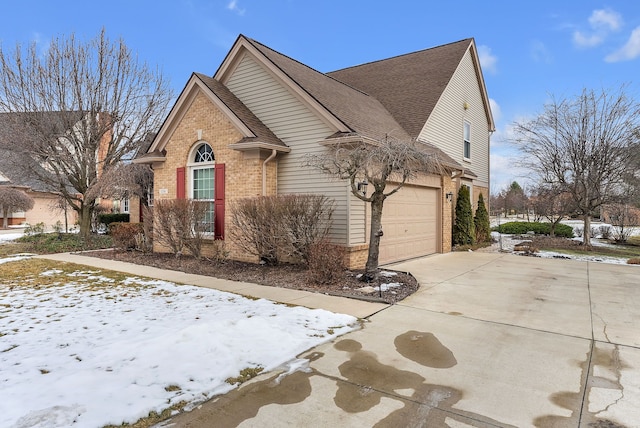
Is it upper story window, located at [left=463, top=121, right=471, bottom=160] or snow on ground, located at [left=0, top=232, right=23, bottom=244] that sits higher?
upper story window, located at [left=463, top=121, right=471, bottom=160]

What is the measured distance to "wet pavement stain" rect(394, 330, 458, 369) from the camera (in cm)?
410

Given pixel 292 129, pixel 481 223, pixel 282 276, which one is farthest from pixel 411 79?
pixel 282 276

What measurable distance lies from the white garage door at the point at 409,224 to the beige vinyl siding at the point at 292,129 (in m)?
1.41

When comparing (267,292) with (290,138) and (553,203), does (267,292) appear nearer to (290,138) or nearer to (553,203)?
(290,138)

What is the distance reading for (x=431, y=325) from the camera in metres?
5.34

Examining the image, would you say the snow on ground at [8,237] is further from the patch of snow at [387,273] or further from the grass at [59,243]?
the patch of snow at [387,273]

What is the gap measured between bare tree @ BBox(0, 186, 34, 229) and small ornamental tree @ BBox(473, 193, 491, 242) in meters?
27.5

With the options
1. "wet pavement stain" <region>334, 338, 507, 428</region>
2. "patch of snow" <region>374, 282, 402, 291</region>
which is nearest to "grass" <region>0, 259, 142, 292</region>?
"patch of snow" <region>374, 282, 402, 291</region>

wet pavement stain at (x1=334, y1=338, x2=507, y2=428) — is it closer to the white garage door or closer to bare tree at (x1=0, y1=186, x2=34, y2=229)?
the white garage door

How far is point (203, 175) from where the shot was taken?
11625 millimetres

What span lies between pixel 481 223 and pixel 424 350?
13.9 meters

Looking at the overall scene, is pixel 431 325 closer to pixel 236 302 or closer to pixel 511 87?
pixel 236 302

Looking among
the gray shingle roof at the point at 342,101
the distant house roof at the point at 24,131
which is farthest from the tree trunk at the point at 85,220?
the gray shingle roof at the point at 342,101

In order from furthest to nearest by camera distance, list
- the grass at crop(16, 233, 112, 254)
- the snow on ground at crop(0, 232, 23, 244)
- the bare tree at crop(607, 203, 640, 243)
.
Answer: the bare tree at crop(607, 203, 640, 243) < the snow on ground at crop(0, 232, 23, 244) < the grass at crop(16, 233, 112, 254)
